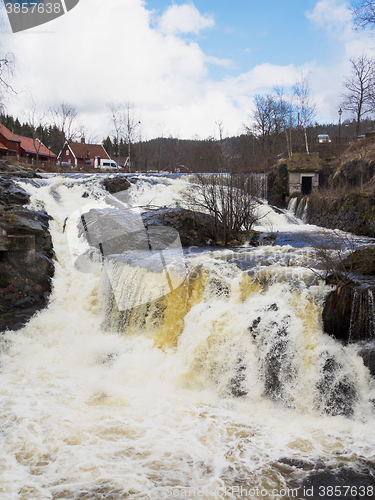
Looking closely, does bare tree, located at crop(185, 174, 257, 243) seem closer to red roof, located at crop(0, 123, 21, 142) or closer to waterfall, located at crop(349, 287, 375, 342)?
waterfall, located at crop(349, 287, 375, 342)

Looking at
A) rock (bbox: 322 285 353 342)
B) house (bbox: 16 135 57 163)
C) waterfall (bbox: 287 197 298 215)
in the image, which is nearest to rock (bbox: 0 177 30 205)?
rock (bbox: 322 285 353 342)

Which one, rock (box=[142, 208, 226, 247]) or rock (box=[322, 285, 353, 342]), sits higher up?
rock (box=[142, 208, 226, 247])

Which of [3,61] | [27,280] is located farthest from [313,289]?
[3,61]

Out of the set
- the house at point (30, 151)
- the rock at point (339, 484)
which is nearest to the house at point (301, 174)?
the rock at point (339, 484)

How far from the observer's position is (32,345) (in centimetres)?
771

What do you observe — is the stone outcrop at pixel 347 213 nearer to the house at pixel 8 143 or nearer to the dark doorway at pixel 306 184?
the dark doorway at pixel 306 184

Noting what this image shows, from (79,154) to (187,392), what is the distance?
155ft

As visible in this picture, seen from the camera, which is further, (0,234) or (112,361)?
(0,234)

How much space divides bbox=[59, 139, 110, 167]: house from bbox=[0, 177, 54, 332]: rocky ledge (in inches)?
1538

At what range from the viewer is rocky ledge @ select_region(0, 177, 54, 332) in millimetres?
8422

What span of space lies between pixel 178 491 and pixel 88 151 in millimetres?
48599

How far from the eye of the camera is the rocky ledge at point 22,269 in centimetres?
842

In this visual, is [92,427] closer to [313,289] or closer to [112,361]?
[112,361]

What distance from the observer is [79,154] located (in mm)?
47438
